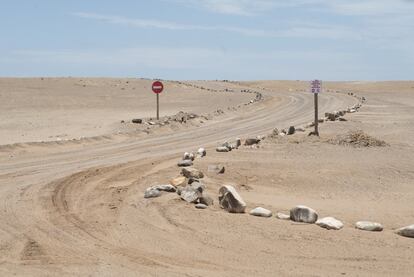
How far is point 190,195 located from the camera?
413 inches

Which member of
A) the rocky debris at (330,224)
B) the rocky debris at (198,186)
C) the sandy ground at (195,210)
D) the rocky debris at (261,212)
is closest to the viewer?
the sandy ground at (195,210)

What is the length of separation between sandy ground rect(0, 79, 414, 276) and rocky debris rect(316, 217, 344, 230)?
142mm

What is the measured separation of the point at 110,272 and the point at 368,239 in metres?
3.66

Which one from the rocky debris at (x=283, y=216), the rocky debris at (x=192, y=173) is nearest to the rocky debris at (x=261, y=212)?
the rocky debris at (x=283, y=216)

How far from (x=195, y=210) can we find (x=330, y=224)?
2.13 m

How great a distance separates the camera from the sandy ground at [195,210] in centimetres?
761

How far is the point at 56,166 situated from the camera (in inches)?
595

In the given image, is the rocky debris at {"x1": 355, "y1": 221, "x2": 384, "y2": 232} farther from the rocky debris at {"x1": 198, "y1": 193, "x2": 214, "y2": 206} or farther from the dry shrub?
the dry shrub

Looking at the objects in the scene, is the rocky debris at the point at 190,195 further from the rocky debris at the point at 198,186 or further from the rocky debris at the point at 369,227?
the rocky debris at the point at 369,227

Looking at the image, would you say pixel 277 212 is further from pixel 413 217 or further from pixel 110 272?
pixel 110 272

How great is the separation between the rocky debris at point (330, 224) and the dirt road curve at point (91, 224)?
4.09ft

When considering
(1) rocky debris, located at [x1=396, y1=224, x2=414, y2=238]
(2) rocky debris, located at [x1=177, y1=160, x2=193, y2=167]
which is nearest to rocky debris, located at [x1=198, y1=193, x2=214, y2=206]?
(1) rocky debris, located at [x1=396, y1=224, x2=414, y2=238]

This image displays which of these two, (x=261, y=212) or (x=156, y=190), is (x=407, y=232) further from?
(x=156, y=190)

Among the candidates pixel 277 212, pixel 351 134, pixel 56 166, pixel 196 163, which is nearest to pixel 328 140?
pixel 351 134
